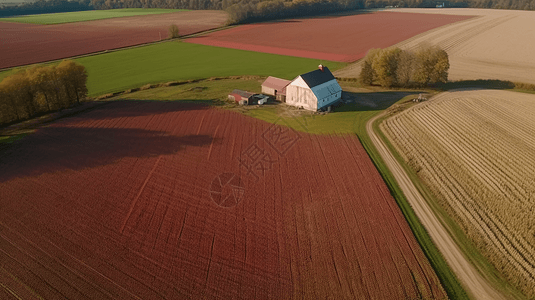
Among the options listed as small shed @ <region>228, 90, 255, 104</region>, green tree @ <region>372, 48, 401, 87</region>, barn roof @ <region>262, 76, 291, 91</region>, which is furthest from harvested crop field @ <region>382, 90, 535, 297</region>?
small shed @ <region>228, 90, 255, 104</region>

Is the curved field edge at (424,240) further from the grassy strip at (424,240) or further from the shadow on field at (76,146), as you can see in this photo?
the shadow on field at (76,146)

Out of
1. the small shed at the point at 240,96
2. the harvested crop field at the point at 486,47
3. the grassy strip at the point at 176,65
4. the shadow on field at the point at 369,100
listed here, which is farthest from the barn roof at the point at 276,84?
the harvested crop field at the point at 486,47

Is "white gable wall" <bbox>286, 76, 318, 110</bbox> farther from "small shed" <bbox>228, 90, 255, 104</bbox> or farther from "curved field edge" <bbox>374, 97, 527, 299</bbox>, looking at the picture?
"curved field edge" <bbox>374, 97, 527, 299</bbox>

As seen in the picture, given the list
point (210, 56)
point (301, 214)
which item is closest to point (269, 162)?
point (301, 214)

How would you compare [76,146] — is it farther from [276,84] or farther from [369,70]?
[369,70]

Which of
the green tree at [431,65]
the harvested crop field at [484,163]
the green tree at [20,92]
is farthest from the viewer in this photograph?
the green tree at [431,65]
